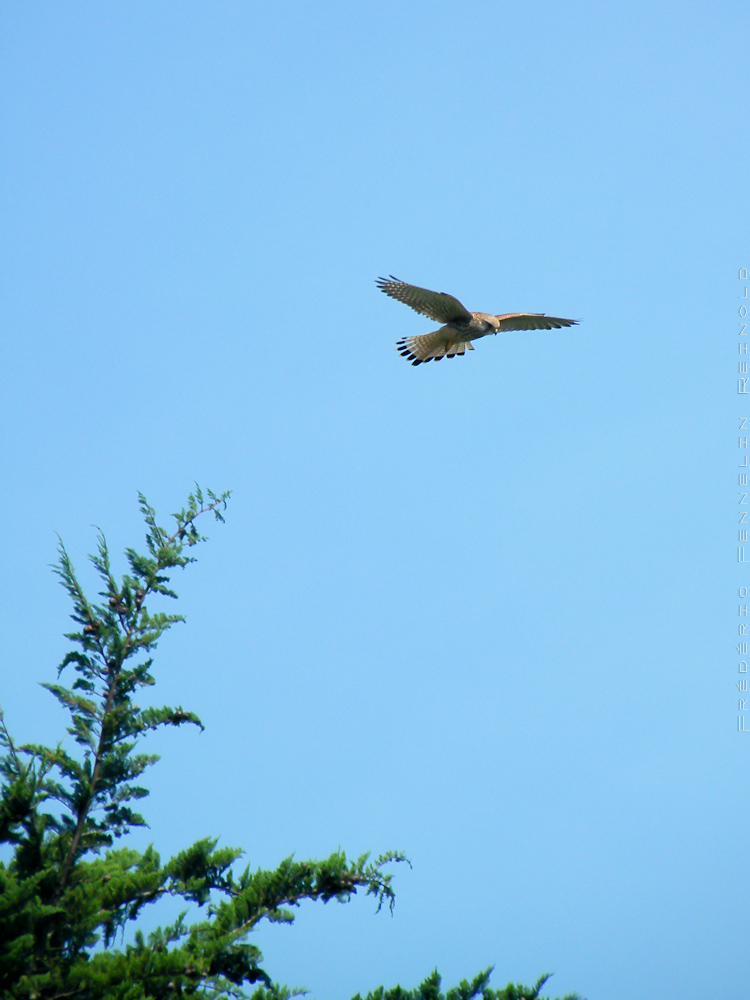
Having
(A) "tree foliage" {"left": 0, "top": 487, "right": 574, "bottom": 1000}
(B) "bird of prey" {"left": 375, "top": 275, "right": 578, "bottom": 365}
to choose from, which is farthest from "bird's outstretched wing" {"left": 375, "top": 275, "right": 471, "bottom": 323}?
(A) "tree foliage" {"left": 0, "top": 487, "right": 574, "bottom": 1000}

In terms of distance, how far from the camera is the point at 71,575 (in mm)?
8695

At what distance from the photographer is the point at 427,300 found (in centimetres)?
1366

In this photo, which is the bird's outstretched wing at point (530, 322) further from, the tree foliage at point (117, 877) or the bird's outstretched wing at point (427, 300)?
the tree foliage at point (117, 877)

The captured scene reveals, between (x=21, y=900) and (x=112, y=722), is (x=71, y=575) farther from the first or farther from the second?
(x=21, y=900)

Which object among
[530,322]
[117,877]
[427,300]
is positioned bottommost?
[117,877]

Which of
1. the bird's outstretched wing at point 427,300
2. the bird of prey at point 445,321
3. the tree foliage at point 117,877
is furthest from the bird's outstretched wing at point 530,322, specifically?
the tree foliage at point 117,877

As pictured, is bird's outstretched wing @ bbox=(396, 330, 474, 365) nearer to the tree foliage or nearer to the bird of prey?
the bird of prey

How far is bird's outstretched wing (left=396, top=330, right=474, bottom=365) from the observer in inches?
572

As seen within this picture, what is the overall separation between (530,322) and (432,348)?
1.87 m

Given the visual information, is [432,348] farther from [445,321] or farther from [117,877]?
[117,877]

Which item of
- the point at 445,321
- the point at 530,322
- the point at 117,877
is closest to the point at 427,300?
the point at 445,321

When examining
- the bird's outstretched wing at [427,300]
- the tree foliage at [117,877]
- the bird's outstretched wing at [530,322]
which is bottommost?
the tree foliage at [117,877]

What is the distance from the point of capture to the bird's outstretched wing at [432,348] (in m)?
14.5

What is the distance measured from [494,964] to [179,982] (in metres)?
3.07
